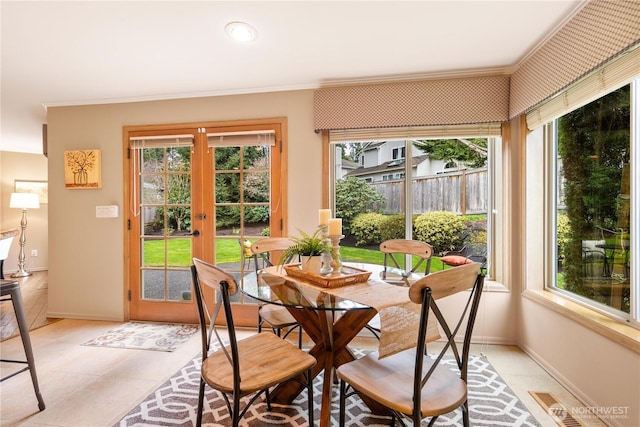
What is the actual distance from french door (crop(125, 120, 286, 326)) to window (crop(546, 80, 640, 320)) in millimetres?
2317

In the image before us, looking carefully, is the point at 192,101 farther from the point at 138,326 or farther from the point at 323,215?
the point at 138,326

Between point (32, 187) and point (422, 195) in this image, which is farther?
point (32, 187)

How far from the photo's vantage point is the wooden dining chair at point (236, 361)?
49.9 inches

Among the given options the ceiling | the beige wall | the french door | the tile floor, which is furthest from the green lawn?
the beige wall

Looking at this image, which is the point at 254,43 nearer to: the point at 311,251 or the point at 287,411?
the point at 311,251

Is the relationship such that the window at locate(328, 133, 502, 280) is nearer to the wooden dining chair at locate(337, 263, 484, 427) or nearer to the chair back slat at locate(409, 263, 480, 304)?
the wooden dining chair at locate(337, 263, 484, 427)

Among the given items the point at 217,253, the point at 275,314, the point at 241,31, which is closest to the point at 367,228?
the point at 275,314

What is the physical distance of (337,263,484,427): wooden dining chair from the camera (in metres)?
1.14

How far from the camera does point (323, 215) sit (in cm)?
190

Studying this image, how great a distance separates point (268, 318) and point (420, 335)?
48.8 inches

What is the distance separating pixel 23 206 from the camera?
5.18 meters

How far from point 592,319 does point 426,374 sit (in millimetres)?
1292

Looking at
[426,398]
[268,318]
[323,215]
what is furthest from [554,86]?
[268,318]

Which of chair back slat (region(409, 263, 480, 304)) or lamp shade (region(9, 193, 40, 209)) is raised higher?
lamp shade (region(9, 193, 40, 209))
